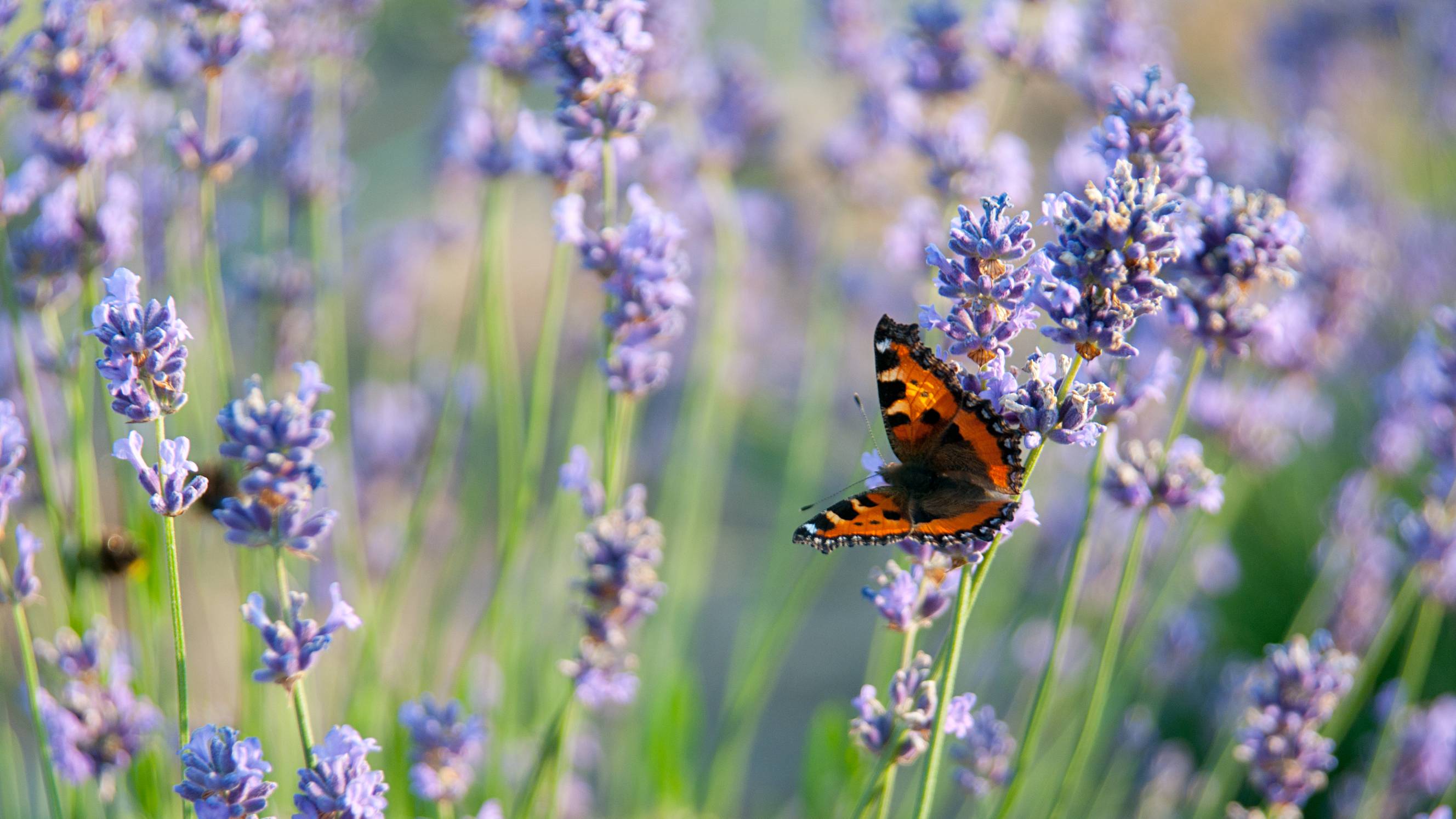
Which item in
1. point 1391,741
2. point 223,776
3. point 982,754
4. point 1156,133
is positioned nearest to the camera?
point 223,776

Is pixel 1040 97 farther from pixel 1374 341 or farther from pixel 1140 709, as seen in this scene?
pixel 1140 709

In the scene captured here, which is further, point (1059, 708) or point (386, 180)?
point (386, 180)

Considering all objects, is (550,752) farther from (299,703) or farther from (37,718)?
(37,718)

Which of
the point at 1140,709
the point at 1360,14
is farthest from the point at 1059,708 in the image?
the point at 1360,14

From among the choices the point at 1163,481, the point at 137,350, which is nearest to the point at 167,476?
the point at 137,350

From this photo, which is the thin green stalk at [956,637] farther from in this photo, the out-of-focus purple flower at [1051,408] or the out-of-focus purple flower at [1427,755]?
the out-of-focus purple flower at [1427,755]

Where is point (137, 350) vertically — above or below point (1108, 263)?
below

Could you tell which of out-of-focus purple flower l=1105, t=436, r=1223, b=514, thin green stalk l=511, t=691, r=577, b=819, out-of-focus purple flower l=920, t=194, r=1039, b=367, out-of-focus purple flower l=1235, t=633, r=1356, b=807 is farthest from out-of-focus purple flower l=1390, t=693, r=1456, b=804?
thin green stalk l=511, t=691, r=577, b=819
